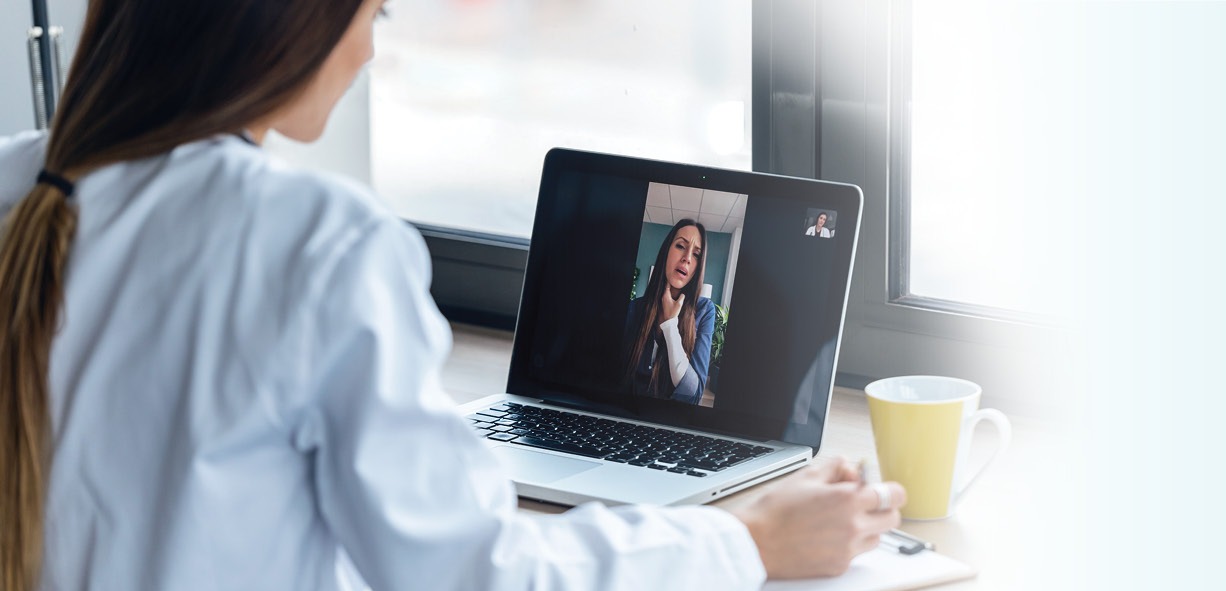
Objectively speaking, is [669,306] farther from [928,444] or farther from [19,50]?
[19,50]

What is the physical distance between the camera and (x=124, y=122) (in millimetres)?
663

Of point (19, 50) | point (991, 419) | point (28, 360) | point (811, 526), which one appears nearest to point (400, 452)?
point (28, 360)

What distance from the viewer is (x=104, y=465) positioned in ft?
2.08

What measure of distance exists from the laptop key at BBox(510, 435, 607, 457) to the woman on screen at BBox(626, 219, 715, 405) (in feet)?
0.32

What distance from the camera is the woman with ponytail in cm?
60

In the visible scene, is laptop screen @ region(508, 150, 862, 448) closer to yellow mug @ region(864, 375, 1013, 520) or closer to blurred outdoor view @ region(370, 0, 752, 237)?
yellow mug @ region(864, 375, 1013, 520)

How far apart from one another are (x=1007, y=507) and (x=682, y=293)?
329 millimetres

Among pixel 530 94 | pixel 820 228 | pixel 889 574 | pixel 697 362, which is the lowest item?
pixel 889 574

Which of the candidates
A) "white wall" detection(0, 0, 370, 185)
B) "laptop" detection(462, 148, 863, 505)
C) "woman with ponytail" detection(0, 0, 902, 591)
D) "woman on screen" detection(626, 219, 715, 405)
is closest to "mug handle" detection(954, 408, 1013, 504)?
"laptop" detection(462, 148, 863, 505)

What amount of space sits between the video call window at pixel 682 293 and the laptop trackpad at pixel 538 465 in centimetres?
13

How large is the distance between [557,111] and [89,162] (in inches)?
36.7

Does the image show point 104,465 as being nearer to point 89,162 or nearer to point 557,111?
point 89,162

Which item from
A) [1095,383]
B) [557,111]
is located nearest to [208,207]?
[1095,383]

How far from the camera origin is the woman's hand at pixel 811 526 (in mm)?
800
